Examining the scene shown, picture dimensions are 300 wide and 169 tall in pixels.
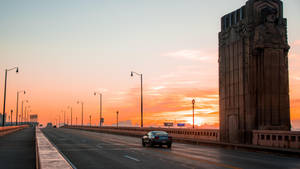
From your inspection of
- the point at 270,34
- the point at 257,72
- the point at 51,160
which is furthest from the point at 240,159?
the point at 270,34

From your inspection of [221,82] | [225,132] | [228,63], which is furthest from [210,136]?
[228,63]

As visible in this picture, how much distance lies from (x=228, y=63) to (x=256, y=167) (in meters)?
19.1

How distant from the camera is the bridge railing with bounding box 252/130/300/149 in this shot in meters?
23.8

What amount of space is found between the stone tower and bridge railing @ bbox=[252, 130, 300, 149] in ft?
4.52

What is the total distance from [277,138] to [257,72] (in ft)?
24.1

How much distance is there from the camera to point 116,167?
16172 millimetres

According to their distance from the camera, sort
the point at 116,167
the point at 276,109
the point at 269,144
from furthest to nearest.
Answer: the point at 276,109, the point at 269,144, the point at 116,167

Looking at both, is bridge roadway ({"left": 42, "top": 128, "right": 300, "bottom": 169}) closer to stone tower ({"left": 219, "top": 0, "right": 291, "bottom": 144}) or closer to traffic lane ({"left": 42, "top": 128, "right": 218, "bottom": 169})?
traffic lane ({"left": 42, "top": 128, "right": 218, "bottom": 169})

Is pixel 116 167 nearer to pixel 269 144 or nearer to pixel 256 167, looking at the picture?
pixel 256 167

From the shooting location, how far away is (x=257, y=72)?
31.2m

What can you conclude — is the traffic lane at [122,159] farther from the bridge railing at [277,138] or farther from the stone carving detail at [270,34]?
the stone carving detail at [270,34]

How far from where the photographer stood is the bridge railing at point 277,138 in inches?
936

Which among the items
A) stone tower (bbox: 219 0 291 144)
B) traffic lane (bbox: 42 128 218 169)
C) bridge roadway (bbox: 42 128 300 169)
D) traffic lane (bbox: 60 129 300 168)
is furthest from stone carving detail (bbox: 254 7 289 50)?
traffic lane (bbox: 42 128 218 169)

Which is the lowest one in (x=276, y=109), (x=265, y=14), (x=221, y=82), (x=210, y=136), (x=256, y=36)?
(x=210, y=136)
